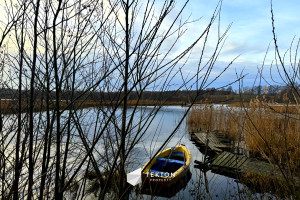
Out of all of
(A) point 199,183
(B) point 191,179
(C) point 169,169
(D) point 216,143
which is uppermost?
(A) point 199,183

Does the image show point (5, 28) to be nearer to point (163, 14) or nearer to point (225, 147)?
point (163, 14)

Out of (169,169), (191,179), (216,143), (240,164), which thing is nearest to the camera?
(191,179)

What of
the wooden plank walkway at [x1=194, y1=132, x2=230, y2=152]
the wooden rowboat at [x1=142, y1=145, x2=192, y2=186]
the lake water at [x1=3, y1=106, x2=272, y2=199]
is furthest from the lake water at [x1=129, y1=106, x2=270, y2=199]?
the wooden plank walkway at [x1=194, y1=132, x2=230, y2=152]

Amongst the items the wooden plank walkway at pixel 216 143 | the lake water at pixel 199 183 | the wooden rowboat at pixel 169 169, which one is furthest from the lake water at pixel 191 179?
the wooden plank walkway at pixel 216 143

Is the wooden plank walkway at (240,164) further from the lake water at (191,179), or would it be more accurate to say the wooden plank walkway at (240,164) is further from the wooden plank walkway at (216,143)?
the wooden plank walkway at (216,143)

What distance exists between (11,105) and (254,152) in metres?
7.21

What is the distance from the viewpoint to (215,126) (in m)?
12.4

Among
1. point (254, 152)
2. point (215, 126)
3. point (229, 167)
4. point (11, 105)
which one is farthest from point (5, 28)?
point (215, 126)

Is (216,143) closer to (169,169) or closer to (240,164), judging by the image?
(240,164)

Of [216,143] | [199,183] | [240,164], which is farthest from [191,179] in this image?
[216,143]

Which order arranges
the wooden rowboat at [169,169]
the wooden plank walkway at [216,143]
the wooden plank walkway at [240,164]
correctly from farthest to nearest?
the wooden plank walkway at [216,143], the wooden plank walkway at [240,164], the wooden rowboat at [169,169]

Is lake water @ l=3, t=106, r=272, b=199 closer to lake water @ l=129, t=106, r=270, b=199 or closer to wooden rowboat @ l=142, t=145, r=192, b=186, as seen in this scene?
lake water @ l=129, t=106, r=270, b=199

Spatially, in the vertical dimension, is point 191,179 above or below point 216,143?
above

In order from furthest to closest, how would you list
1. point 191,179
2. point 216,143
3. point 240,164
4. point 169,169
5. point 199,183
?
point 216,143, point 169,169, point 240,164, point 191,179, point 199,183
